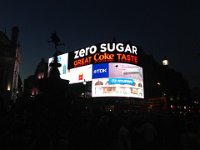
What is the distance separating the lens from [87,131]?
8.52 metres

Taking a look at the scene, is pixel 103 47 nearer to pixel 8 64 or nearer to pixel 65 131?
pixel 8 64

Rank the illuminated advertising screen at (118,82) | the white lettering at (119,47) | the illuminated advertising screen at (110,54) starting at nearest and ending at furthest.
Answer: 1. the illuminated advertising screen at (118,82)
2. the illuminated advertising screen at (110,54)
3. the white lettering at (119,47)

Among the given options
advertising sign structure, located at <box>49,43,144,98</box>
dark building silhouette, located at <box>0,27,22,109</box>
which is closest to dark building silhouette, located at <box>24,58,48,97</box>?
dark building silhouette, located at <box>0,27,22,109</box>

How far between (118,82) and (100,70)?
159 inches

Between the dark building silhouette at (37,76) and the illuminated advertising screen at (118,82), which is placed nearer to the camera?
the illuminated advertising screen at (118,82)

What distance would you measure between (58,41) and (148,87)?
45.4 m

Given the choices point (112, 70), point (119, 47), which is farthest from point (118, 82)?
point (119, 47)

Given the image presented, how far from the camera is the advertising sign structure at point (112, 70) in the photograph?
38.0 meters

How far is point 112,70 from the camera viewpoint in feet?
126

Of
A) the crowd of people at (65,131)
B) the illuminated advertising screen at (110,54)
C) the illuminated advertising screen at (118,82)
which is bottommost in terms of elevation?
the crowd of people at (65,131)

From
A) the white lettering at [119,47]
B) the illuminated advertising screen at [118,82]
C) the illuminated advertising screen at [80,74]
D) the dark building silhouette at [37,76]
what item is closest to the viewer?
the illuminated advertising screen at [118,82]

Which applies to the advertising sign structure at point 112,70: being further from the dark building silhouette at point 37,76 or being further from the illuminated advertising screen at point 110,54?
the dark building silhouette at point 37,76

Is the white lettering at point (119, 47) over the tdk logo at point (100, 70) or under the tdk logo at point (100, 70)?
over

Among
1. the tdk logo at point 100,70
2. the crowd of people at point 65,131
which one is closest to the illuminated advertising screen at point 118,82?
the tdk logo at point 100,70
